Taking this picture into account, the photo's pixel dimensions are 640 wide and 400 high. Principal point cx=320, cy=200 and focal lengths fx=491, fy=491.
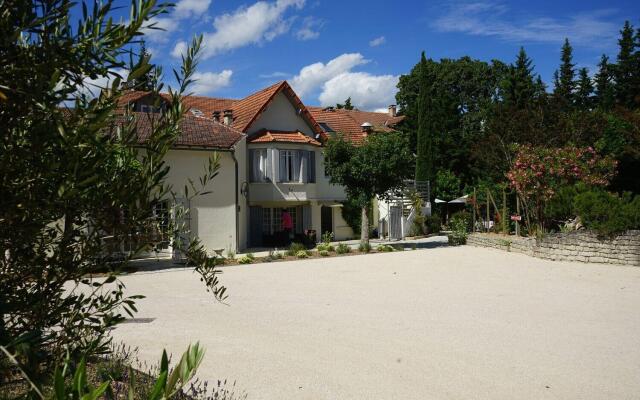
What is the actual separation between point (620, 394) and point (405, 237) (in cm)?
2477

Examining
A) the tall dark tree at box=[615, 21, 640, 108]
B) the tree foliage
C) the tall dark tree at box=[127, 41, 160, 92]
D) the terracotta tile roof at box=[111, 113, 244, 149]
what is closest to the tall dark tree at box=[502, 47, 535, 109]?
the tree foliage

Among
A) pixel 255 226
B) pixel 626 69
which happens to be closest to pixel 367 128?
pixel 255 226

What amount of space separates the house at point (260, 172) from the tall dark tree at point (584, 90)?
30707 millimetres

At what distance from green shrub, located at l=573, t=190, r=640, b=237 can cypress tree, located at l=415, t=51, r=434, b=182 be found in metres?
19.2

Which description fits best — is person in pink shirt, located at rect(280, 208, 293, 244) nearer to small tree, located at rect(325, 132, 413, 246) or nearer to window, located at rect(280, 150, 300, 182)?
window, located at rect(280, 150, 300, 182)

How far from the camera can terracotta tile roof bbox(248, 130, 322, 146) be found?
25.0 m

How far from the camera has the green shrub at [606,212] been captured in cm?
1616

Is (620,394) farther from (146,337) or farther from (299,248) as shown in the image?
(299,248)

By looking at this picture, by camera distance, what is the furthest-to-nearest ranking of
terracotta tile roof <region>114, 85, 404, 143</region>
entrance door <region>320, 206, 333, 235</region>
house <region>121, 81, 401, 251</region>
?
entrance door <region>320, 206, 333, 235</region> < terracotta tile roof <region>114, 85, 404, 143</region> < house <region>121, 81, 401, 251</region>

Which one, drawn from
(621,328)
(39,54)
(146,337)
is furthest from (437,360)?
(39,54)

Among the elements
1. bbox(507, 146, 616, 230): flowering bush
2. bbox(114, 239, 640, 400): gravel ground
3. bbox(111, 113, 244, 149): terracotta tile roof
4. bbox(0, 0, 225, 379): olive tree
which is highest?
bbox(111, 113, 244, 149): terracotta tile roof

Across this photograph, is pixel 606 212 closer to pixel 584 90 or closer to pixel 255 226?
pixel 255 226

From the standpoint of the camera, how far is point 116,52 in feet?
6.90

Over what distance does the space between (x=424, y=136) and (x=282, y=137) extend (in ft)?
50.3
